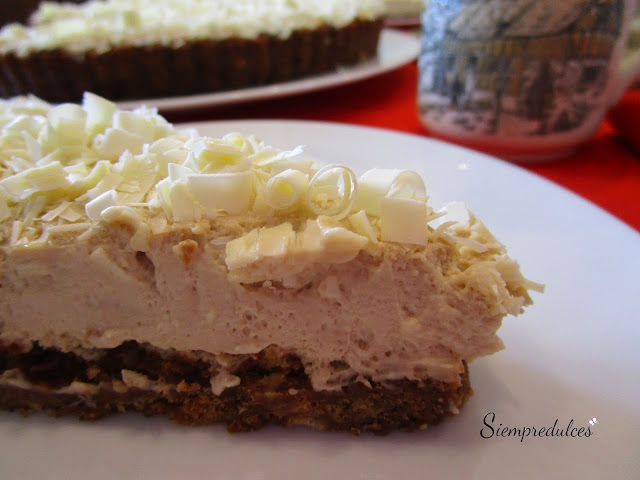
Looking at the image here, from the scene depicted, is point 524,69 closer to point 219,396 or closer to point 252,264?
point 252,264

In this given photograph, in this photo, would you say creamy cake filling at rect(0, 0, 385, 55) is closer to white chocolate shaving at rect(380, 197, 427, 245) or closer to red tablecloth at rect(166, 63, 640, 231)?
red tablecloth at rect(166, 63, 640, 231)

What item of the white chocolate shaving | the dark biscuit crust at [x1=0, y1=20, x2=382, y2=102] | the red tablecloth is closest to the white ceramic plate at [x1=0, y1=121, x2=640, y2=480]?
the white chocolate shaving

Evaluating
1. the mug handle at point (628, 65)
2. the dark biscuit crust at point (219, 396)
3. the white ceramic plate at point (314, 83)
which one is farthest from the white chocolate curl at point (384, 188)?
the white ceramic plate at point (314, 83)

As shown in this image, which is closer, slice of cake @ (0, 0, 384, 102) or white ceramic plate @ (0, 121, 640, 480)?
white ceramic plate @ (0, 121, 640, 480)

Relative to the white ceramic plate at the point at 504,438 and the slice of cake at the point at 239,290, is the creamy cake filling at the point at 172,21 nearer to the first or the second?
the slice of cake at the point at 239,290

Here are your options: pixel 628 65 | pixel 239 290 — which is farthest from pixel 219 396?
pixel 628 65

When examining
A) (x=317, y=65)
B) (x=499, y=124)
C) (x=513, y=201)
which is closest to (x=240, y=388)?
(x=513, y=201)
